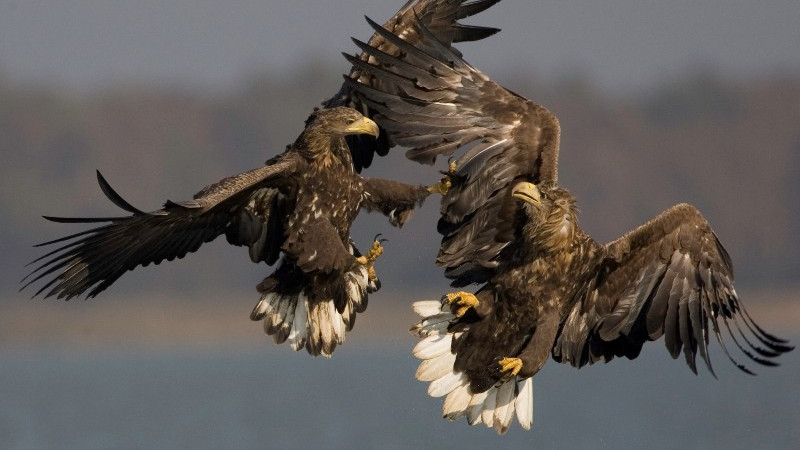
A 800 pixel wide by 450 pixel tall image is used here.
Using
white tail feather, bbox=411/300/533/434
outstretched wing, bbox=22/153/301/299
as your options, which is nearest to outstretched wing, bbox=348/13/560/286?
white tail feather, bbox=411/300/533/434

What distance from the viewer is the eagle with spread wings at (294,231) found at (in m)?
9.41

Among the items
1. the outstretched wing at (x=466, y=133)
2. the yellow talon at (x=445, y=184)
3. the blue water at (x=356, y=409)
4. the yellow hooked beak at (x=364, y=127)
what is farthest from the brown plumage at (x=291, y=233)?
the blue water at (x=356, y=409)

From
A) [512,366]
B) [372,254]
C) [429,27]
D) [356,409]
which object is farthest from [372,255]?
[356,409]

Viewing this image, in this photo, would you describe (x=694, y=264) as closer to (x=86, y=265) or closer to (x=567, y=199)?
(x=567, y=199)

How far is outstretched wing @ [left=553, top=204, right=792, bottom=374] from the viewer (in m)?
9.17

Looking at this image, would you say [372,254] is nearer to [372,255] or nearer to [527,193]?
[372,255]

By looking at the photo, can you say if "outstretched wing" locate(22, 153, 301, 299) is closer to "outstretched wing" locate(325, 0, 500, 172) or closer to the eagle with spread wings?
the eagle with spread wings

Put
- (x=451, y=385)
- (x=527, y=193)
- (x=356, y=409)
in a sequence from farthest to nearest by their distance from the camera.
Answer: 1. (x=356, y=409)
2. (x=451, y=385)
3. (x=527, y=193)

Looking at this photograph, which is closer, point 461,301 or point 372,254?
point 461,301

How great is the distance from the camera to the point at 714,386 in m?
34.8

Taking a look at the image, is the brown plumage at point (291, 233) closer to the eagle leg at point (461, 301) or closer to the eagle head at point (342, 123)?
the eagle head at point (342, 123)

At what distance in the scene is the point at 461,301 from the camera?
932cm

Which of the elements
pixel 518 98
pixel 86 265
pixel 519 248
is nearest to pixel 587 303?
pixel 519 248

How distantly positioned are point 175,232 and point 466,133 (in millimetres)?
1712
